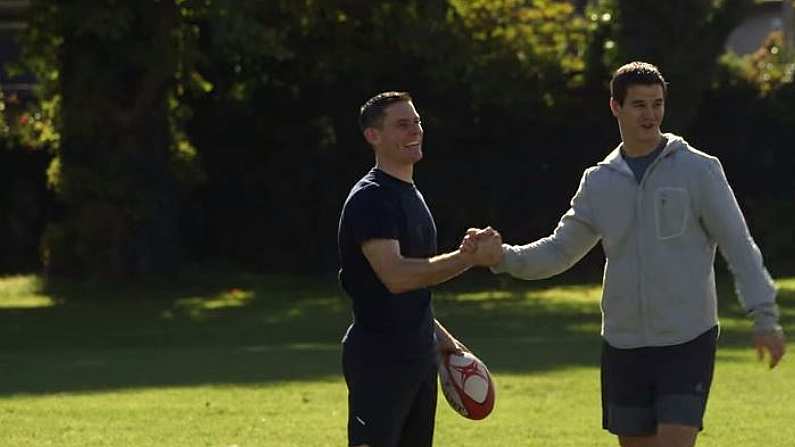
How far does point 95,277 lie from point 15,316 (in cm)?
368

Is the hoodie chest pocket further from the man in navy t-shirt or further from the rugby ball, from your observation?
the rugby ball

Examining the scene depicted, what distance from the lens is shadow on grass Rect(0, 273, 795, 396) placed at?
1641cm

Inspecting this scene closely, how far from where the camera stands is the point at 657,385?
733 centimetres


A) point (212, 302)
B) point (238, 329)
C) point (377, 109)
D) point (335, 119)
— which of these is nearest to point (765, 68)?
point (335, 119)

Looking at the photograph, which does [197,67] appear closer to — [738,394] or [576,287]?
[576,287]

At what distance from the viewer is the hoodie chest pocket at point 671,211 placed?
Answer: 720cm

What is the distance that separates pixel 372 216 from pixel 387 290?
0.30 m

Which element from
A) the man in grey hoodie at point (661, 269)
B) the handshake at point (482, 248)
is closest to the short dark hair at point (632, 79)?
the man in grey hoodie at point (661, 269)

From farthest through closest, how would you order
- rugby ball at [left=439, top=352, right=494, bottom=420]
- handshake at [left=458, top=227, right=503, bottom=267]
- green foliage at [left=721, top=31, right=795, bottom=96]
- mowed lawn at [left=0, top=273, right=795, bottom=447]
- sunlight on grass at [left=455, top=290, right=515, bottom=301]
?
green foliage at [left=721, top=31, right=795, bottom=96]
sunlight on grass at [left=455, top=290, right=515, bottom=301]
mowed lawn at [left=0, top=273, right=795, bottom=447]
rugby ball at [left=439, top=352, right=494, bottom=420]
handshake at [left=458, top=227, right=503, bottom=267]

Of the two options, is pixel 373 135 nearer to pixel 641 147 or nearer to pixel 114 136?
pixel 641 147

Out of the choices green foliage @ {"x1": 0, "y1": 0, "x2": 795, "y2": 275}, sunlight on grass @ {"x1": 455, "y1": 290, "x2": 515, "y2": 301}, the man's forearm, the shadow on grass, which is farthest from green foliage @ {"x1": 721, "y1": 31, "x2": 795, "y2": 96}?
the man's forearm

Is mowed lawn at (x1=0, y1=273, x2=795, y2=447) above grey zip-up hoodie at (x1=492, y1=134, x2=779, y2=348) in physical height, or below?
below

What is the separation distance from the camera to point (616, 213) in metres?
7.35

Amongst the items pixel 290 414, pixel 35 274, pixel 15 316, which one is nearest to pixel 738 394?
pixel 290 414
